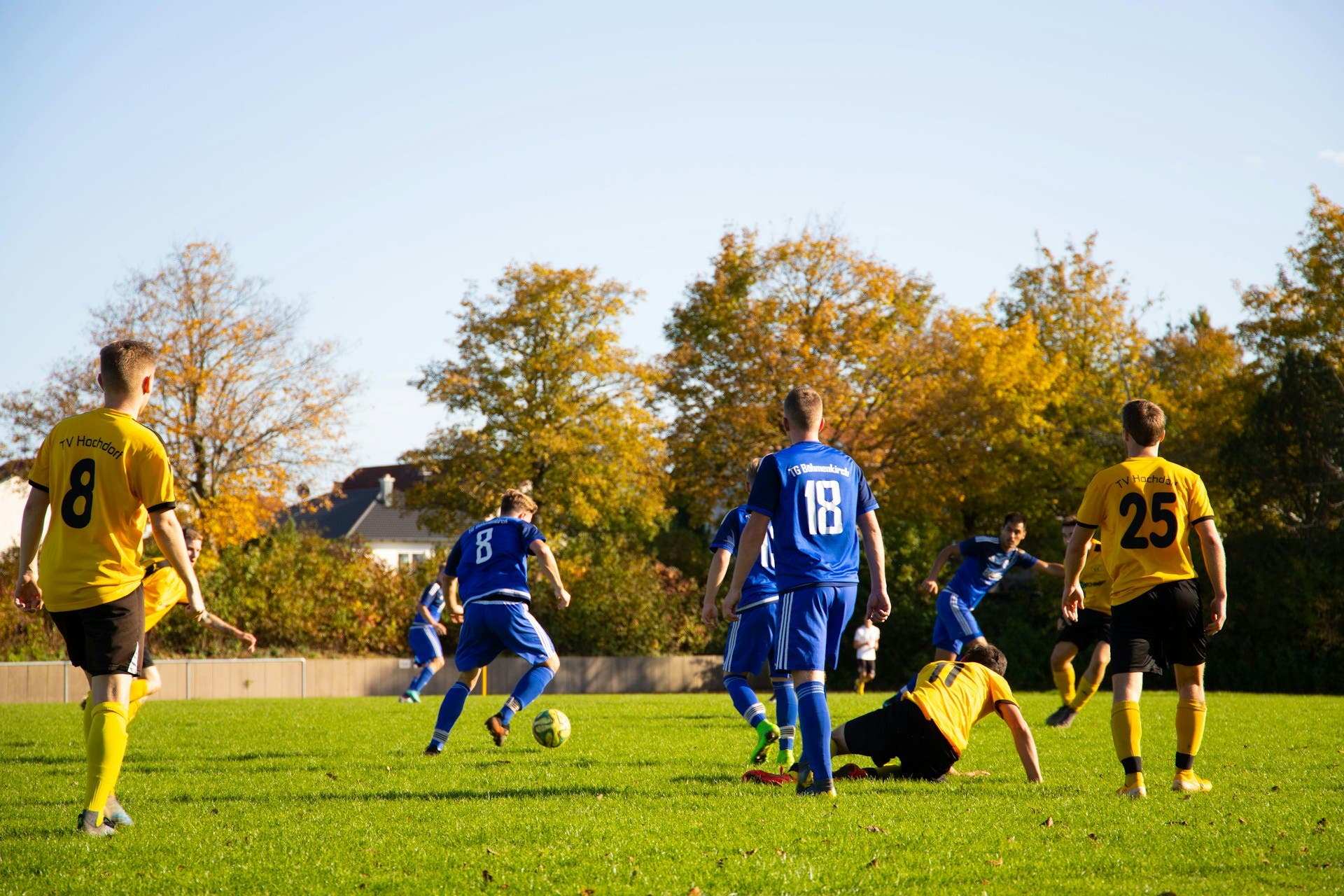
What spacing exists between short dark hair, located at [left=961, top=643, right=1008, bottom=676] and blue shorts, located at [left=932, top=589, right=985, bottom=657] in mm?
4635

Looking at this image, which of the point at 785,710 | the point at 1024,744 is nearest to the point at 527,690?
the point at 785,710

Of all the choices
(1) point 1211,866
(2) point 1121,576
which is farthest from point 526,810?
(2) point 1121,576

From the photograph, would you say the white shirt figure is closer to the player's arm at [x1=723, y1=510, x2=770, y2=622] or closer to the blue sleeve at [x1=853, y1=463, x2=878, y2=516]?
the blue sleeve at [x1=853, y1=463, x2=878, y2=516]

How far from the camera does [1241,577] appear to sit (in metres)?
27.9

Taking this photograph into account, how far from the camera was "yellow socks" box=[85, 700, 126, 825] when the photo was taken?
5.34 metres

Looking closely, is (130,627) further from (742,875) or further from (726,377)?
(726,377)

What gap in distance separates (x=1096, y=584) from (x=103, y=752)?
27.6 ft

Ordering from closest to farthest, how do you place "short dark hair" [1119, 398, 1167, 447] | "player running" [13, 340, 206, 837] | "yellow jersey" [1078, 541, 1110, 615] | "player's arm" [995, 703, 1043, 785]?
"player running" [13, 340, 206, 837], "short dark hair" [1119, 398, 1167, 447], "player's arm" [995, 703, 1043, 785], "yellow jersey" [1078, 541, 1110, 615]

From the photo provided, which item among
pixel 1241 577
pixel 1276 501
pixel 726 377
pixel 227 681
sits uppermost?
pixel 726 377

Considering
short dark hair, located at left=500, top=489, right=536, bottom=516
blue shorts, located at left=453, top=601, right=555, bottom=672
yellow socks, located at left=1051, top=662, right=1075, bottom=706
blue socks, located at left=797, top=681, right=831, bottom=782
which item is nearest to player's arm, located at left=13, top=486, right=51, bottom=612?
blue shorts, located at left=453, top=601, right=555, bottom=672

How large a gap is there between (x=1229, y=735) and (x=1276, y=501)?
2084 centimetres

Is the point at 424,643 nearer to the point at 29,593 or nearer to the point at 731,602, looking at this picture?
the point at 731,602

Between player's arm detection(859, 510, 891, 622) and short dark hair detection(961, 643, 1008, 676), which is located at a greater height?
player's arm detection(859, 510, 891, 622)

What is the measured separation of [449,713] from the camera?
8422 millimetres
